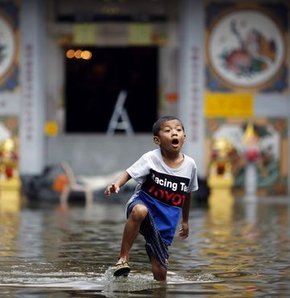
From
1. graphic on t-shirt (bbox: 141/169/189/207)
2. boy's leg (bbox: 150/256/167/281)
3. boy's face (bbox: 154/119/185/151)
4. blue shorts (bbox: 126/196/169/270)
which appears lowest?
boy's leg (bbox: 150/256/167/281)

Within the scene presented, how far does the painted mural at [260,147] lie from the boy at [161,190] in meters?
19.9

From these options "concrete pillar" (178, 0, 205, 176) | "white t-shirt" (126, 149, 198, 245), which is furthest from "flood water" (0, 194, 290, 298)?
"concrete pillar" (178, 0, 205, 176)

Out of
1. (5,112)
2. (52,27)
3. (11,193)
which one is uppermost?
(52,27)

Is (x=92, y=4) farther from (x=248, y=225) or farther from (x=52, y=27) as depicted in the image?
(x=248, y=225)

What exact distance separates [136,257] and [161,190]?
9.57 ft

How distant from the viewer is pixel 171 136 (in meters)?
10.8

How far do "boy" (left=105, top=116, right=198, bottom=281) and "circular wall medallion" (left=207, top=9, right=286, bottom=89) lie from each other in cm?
2038

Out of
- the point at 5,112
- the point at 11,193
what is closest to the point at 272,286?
the point at 11,193

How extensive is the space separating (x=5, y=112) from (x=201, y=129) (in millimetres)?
5138

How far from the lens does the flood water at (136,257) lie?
10.1m

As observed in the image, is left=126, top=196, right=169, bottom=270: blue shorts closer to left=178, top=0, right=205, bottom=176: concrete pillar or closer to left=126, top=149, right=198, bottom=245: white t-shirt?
left=126, top=149, right=198, bottom=245: white t-shirt

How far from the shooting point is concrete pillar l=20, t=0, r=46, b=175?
101ft

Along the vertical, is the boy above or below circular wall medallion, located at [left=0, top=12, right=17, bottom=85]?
below

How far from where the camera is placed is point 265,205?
2608 cm
